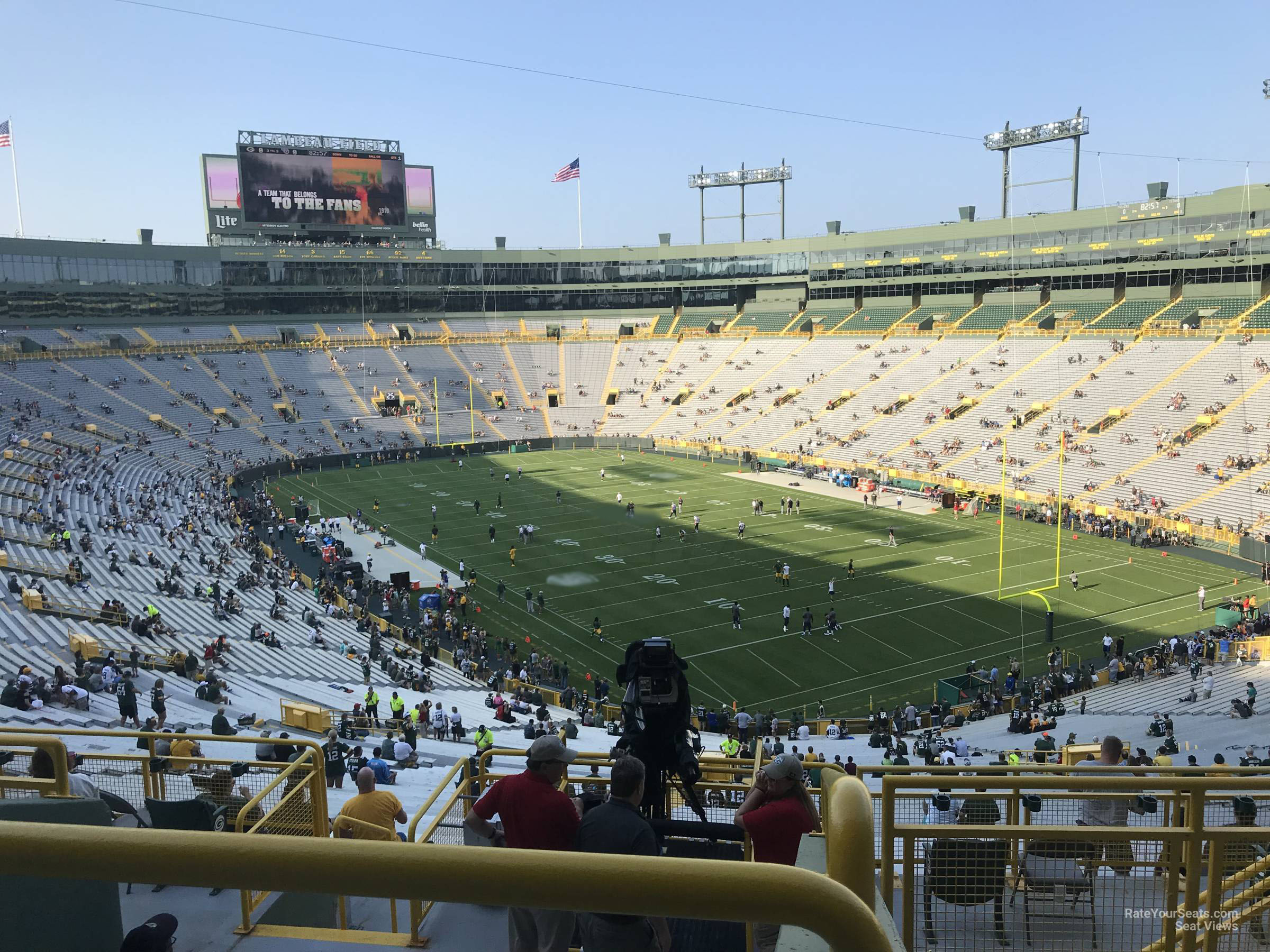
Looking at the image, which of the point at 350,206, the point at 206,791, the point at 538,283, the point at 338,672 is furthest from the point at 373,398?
the point at 206,791

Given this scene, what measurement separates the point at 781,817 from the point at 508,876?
3.65 metres

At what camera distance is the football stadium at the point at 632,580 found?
3.85 m

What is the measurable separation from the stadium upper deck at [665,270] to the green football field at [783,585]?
90.9 ft

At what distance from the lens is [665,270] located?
9462cm

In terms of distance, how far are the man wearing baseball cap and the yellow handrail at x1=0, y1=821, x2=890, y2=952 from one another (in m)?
1.89

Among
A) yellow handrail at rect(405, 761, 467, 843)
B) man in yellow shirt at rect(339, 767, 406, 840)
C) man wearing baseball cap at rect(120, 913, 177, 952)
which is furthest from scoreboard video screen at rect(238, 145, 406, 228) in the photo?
man wearing baseball cap at rect(120, 913, 177, 952)

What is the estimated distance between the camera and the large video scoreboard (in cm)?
7644

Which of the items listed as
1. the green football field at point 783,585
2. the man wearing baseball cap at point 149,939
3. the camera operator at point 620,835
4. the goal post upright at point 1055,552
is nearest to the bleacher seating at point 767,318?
the green football field at point 783,585

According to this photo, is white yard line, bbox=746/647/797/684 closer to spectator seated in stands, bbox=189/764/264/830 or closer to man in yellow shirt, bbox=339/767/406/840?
spectator seated in stands, bbox=189/764/264/830

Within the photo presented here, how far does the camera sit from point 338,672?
2631 centimetres

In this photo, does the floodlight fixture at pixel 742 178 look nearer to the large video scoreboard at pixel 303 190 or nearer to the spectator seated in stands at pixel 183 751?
the large video scoreboard at pixel 303 190

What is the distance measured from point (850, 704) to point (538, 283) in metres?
74.9

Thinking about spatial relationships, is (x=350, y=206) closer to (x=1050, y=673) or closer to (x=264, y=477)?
(x=264, y=477)

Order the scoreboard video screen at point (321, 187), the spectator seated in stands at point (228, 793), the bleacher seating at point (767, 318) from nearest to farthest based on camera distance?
the spectator seated in stands at point (228, 793) < the scoreboard video screen at point (321, 187) < the bleacher seating at point (767, 318)
